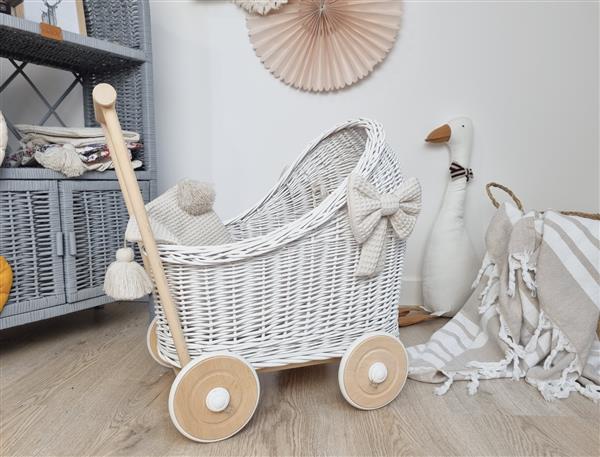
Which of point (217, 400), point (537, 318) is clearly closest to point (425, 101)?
point (537, 318)

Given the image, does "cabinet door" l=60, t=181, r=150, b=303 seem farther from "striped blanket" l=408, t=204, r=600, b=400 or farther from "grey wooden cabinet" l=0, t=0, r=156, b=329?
"striped blanket" l=408, t=204, r=600, b=400

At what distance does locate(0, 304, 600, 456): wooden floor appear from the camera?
811mm

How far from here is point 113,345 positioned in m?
1.34

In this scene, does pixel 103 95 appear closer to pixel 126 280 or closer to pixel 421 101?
pixel 126 280

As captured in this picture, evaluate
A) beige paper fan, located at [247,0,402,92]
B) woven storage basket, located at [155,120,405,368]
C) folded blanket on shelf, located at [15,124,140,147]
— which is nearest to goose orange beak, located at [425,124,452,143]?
beige paper fan, located at [247,0,402,92]

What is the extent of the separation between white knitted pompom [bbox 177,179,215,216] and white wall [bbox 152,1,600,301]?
0.79 metres

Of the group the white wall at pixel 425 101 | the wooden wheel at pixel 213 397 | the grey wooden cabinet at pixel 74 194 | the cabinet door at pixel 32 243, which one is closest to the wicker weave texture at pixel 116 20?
the grey wooden cabinet at pixel 74 194

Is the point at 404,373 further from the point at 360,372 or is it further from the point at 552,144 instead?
the point at 552,144

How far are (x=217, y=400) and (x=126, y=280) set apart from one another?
270 mm

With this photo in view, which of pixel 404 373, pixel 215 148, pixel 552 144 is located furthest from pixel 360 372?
pixel 552 144

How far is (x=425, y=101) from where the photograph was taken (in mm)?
1691

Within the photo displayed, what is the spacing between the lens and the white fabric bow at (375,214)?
88cm

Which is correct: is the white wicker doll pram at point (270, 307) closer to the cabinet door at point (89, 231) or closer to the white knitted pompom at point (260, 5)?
the cabinet door at point (89, 231)

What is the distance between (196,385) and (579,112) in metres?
1.62
